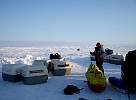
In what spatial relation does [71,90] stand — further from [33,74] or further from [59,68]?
[59,68]

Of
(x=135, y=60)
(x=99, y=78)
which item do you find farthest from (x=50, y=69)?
(x=135, y=60)

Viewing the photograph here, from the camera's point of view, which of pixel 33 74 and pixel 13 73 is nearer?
pixel 33 74

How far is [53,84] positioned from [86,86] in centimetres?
134

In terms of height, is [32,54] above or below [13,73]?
below

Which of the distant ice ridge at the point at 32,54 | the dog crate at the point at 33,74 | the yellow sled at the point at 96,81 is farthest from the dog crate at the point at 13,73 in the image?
the distant ice ridge at the point at 32,54

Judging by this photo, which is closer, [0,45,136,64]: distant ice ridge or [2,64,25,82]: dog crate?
[2,64,25,82]: dog crate

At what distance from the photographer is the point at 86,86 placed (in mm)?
8844

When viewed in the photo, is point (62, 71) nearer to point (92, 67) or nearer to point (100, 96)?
point (92, 67)

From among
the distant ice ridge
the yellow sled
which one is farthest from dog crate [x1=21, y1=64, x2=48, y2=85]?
the distant ice ridge

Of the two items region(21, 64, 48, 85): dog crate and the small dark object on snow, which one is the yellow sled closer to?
the small dark object on snow

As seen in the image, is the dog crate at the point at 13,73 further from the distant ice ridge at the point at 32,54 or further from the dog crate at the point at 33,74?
the distant ice ridge at the point at 32,54

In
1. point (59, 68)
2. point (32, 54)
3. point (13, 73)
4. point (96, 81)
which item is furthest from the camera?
point (32, 54)

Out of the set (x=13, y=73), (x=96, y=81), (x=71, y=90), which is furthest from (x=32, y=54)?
(x=96, y=81)

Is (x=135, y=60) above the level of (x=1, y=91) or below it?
above
